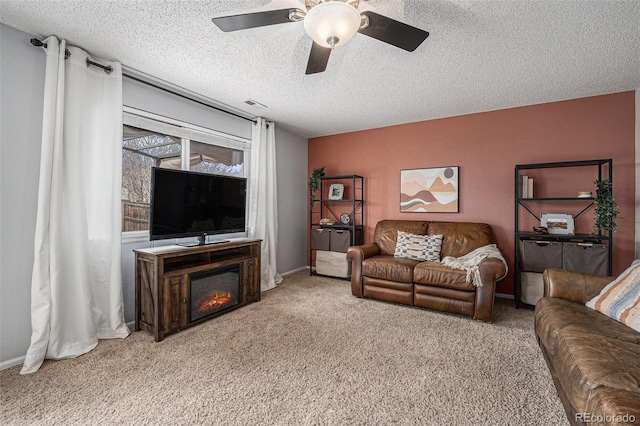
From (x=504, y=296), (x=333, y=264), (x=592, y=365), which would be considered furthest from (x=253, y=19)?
(x=504, y=296)

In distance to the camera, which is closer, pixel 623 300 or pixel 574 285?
pixel 623 300

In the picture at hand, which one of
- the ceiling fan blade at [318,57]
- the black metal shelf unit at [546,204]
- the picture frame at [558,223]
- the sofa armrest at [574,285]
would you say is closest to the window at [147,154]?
the ceiling fan blade at [318,57]

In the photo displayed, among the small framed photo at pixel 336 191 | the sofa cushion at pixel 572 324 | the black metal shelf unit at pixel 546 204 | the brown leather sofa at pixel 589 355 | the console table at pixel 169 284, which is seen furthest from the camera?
the small framed photo at pixel 336 191

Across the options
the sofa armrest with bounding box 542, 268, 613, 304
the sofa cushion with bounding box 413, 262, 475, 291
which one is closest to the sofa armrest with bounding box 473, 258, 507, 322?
the sofa cushion with bounding box 413, 262, 475, 291

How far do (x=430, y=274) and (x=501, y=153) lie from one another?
1974mm

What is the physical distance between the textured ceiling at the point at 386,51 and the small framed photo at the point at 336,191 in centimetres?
156

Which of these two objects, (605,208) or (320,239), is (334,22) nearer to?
(605,208)

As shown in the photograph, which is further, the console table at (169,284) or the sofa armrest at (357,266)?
the sofa armrest at (357,266)

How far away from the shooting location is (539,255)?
10.4ft

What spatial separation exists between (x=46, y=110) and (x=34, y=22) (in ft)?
1.92

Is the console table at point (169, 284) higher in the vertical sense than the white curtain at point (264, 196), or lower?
lower

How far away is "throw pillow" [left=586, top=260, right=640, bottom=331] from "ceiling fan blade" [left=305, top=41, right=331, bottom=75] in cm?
243

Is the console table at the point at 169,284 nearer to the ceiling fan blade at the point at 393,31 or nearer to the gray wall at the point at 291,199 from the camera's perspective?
the gray wall at the point at 291,199

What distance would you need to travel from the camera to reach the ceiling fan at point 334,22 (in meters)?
1.48
